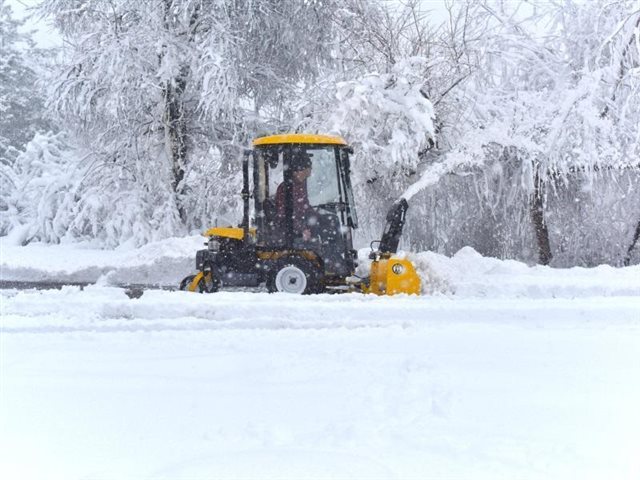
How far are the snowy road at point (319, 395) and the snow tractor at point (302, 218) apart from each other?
7.18ft

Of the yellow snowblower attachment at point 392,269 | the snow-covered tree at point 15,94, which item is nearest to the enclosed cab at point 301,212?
the yellow snowblower attachment at point 392,269

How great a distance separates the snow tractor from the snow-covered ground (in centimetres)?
143

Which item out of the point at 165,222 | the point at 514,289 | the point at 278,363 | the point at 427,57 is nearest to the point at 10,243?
the point at 165,222

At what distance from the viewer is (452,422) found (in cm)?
353

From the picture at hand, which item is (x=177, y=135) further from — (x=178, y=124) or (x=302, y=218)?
(x=302, y=218)

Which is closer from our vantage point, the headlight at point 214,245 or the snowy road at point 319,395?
the snowy road at point 319,395

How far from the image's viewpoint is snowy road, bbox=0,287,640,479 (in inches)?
121

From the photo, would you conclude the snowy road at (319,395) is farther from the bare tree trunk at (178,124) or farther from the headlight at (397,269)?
the bare tree trunk at (178,124)

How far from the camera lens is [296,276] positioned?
884cm

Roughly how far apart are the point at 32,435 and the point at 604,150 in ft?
38.9

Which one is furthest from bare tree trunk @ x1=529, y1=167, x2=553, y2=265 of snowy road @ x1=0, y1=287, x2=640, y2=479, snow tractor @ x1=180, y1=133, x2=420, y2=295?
snowy road @ x1=0, y1=287, x2=640, y2=479

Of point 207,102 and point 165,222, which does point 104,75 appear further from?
point 165,222

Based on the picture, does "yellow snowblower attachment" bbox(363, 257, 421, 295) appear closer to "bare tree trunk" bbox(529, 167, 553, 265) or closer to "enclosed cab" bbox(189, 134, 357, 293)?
"enclosed cab" bbox(189, 134, 357, 293)

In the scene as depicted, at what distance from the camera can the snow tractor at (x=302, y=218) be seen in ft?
29.0
